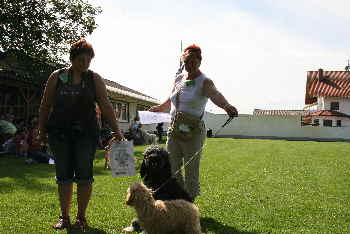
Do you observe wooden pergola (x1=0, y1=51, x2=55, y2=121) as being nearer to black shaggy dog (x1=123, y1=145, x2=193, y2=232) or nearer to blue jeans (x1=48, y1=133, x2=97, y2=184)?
blue jeans (x1=48, y1=133, x2=97, y2=184)

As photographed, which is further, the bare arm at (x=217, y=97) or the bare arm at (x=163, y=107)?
the bare arm at (x=163, y=107)

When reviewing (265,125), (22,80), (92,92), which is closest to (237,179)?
(92,92)

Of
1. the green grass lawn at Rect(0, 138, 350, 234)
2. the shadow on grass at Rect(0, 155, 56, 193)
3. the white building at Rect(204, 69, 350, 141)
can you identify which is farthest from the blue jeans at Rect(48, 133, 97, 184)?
A: the white building at Rect(204, 69, 350, 141)

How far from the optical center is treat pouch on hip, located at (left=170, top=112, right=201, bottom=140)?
16.6ft

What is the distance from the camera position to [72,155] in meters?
4.69

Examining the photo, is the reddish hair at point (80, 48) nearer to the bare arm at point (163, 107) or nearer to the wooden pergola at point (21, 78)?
the bare arm at point (163, 107)

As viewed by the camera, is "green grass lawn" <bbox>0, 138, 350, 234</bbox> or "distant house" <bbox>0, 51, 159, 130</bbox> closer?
"green grass lawn" <bbox>0, 138, 350, 234</bbox>

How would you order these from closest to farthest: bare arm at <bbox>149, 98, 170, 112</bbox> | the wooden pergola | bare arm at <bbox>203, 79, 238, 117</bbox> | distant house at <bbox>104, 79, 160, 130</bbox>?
bare arm at <bbox>203, 79, 238, 117</bbox> → bare arm at <bbox>149, 98, 170, 112</bbox> → the wooden pergola → distant house at <bbox>104, 79, 160, 130</bbox>

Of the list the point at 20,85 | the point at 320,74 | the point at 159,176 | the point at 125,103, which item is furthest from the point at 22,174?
the point at 320,74

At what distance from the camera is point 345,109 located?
53344 mm

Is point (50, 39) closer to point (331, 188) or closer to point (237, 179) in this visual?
point (237, 179)

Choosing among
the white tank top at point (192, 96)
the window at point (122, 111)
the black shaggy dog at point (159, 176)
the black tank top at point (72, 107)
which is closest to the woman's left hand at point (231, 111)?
the white tank top at point (192, 96)

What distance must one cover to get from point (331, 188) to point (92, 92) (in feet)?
18.4

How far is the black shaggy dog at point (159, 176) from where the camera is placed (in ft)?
14.4
